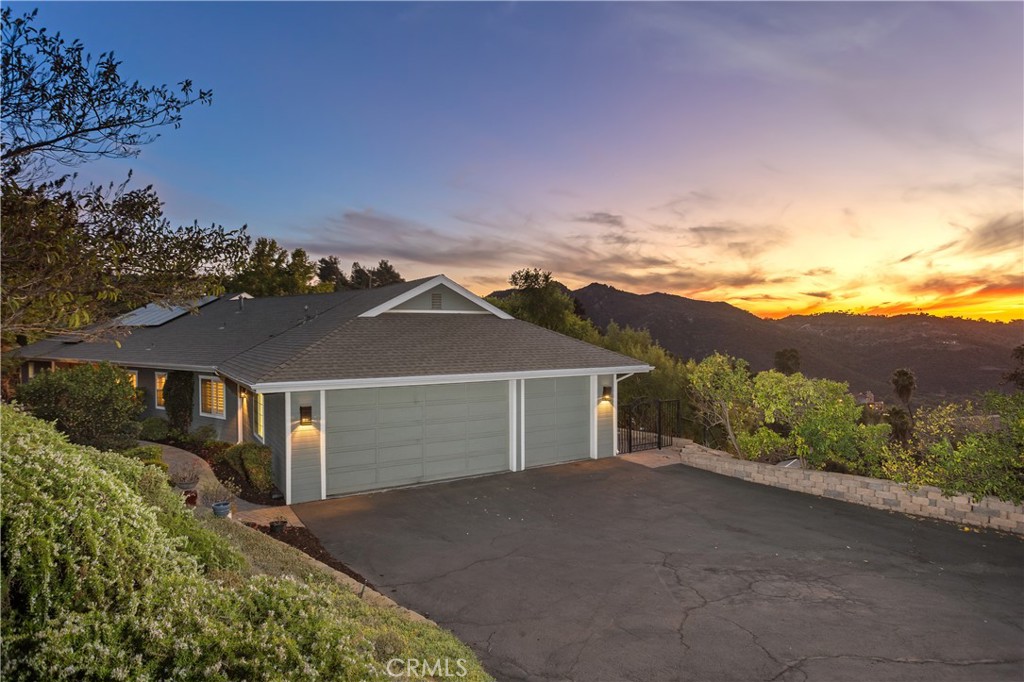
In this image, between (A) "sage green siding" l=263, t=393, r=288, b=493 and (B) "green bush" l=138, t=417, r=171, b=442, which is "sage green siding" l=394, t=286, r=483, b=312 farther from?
(B) "green bush" l=138, t=417, r=171, b=442

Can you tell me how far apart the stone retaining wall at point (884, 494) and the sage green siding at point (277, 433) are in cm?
1052

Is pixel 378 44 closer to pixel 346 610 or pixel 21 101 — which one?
pixel 21 101

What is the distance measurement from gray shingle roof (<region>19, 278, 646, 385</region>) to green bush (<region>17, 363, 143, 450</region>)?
251 centimetres

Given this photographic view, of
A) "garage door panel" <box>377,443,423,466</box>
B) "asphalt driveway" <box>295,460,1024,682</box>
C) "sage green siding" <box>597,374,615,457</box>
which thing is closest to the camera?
"asphalt driveway" <box>295,460,1024,682</box>

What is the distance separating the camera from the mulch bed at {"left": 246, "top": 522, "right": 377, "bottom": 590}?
7276mm

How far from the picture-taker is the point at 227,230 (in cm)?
586

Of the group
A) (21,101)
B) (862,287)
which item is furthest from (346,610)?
(862,287)

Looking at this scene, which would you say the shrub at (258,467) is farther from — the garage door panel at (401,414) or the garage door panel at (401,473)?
the garage door panel at (401,414)

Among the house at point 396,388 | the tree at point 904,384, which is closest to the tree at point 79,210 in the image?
the house at point 396,388

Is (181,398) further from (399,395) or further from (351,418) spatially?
(399,395)

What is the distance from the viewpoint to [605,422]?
1497 cm

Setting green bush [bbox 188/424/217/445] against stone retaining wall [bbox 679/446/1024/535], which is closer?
stone retaining wall [bbox 679/446/1024/535]

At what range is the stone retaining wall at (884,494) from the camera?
9.02 meters

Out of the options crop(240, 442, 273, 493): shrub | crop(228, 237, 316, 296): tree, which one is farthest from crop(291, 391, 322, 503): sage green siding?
crop(228, 237, 316, 296): tree
